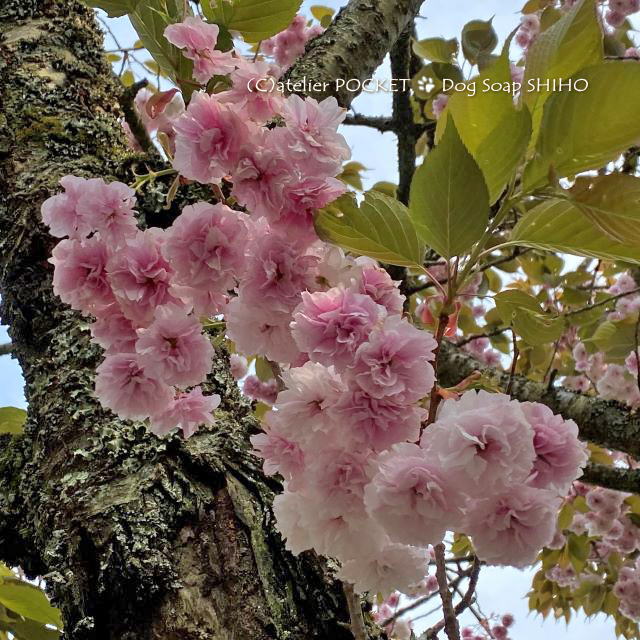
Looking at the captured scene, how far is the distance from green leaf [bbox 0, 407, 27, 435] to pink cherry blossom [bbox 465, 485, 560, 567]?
0.89 meters

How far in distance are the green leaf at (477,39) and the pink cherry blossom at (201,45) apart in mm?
1370

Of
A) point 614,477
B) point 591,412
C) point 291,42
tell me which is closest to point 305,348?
point 591,412

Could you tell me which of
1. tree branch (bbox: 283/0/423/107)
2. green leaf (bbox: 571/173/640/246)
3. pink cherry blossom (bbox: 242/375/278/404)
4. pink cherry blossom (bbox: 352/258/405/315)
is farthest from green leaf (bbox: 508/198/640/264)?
pink cherry blossom (bbox: 242/375/278/404)

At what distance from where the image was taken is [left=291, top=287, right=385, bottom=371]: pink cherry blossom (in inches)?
21.6

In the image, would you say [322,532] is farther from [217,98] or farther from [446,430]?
[217,98]

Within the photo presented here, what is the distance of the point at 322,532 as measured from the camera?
1.97 feet

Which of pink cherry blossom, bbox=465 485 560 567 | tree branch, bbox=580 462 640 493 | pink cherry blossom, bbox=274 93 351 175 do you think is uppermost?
tree branch, bbox=580 462 640 493

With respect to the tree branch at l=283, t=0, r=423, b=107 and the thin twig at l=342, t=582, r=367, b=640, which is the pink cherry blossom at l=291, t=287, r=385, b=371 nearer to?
the thin twig at l=342, t=582, r=367, b=640

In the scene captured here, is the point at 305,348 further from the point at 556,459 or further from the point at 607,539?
the point at 607,539

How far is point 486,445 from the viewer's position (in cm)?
49

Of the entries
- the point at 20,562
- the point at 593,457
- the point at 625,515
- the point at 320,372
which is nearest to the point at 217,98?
the point at 320,372

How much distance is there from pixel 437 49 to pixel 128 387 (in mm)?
1650

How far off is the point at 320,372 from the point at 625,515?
2676 mm

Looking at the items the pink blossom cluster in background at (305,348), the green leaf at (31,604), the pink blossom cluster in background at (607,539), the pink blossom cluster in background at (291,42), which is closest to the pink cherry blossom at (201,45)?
the pink blossom cluster in background at (305,348)
